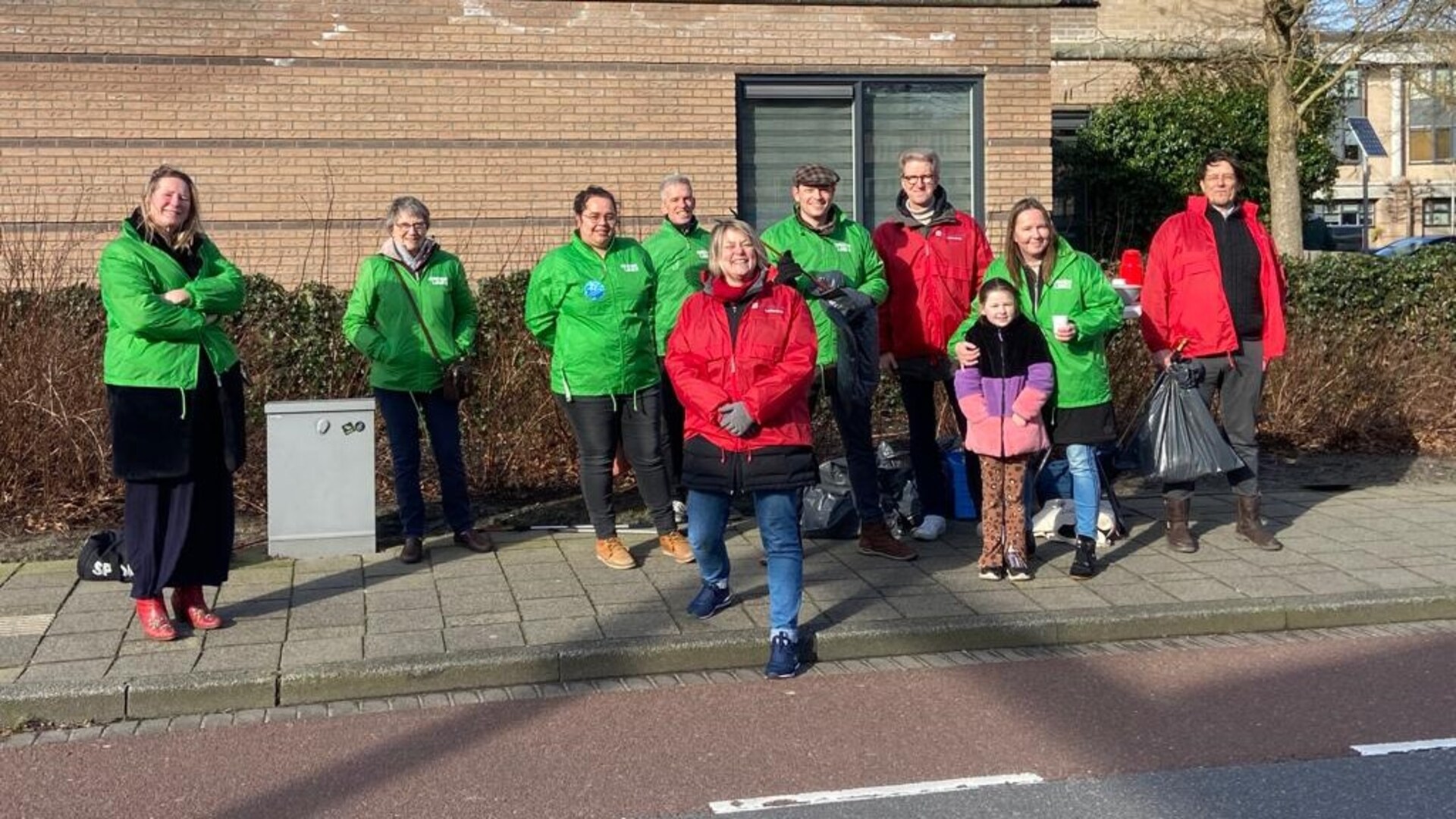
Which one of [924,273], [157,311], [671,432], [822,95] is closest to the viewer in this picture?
[157,311]

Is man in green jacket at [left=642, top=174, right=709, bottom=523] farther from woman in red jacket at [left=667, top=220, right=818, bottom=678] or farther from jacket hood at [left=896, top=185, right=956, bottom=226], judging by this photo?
woman in red jacket at [left=667, top=220, right=818, bottom=678]

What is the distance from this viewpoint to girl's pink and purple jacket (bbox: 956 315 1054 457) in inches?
278

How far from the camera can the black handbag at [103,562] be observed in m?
7.04

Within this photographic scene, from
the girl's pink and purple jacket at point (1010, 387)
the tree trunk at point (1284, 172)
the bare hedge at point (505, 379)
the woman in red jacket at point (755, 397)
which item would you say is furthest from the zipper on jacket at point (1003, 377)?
the tree trunk at point (1284, 172)

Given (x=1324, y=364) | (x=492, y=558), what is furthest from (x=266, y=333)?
(x=1324, y=364)

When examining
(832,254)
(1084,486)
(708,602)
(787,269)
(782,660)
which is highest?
(832,254)

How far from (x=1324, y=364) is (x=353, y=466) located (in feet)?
22.7

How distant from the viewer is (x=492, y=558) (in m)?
7.67

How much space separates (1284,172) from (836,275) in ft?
38.5

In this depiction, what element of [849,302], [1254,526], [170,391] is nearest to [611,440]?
[849,302]

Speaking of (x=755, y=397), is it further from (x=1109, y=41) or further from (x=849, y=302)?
(x=1109, y=41)

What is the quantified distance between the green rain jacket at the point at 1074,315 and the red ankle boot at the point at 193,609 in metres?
3.53

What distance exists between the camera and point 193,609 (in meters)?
6.44

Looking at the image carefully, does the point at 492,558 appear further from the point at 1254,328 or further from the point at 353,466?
the point at 1254,328
